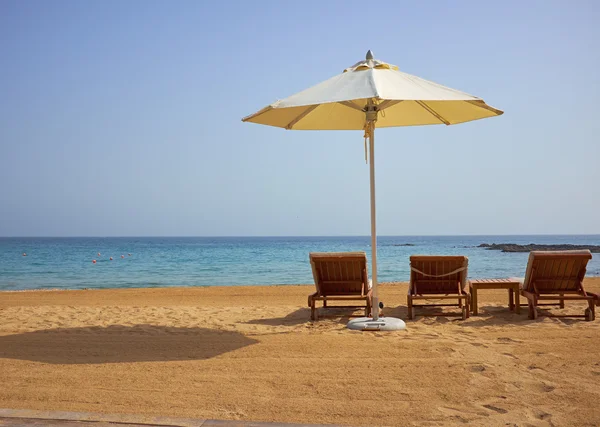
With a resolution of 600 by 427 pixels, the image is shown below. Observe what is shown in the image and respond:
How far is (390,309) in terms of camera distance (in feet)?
26.1

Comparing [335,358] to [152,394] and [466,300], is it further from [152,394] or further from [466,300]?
[466,300]

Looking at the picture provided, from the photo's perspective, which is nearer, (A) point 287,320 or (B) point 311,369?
(B) point 311,369

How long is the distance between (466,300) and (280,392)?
3.79 m

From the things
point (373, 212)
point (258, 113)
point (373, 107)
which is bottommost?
point (373, 212)

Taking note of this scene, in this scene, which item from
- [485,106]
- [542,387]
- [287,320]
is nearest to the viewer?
[542,387]

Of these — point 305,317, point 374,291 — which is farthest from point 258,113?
point 305,317

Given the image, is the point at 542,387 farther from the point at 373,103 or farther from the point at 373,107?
the point at 373,103

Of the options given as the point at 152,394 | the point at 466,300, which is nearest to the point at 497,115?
the point at 466,300

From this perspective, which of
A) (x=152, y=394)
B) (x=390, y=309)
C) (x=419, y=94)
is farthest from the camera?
(x=390, y=309)

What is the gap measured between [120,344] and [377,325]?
2.66 m

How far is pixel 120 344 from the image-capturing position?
17.9 ft

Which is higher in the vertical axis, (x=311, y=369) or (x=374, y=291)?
(x=374, y=291)

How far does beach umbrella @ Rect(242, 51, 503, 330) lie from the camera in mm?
5234

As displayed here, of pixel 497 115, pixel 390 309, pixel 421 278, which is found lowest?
pixel 390 309
